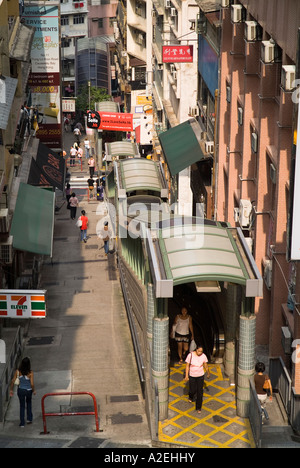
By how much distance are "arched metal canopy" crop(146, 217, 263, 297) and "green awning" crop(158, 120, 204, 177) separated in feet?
49.8

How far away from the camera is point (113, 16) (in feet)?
345

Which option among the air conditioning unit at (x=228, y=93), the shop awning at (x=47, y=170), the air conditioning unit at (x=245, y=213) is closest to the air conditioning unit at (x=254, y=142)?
the air conditioning unit at (x=245, y=213)

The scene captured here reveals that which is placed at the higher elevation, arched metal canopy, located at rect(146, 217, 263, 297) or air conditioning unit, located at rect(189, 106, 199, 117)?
air conditioning unit, located at rect(189, 106, 199, 117)

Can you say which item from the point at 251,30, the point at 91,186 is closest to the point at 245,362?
the point at 251,30

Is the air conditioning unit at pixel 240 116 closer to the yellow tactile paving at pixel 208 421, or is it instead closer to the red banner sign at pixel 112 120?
the yellow tactile paving at pixel 208 421

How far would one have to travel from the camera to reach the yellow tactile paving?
1842 cm

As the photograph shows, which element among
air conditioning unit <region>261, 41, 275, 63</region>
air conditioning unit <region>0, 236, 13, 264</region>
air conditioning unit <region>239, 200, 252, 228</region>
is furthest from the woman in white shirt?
air conditioning unit <region>0, 236, 13, 264</region>

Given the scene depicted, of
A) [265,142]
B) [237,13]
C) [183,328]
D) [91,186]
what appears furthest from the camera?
[91,186]

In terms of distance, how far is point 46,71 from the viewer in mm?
52406

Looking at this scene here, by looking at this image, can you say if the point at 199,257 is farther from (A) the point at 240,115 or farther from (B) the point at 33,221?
(B) the point at 33,221

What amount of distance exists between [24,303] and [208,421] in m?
5.84

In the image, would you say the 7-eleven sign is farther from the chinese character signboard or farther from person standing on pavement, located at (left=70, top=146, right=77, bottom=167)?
person standing on pavement, located at (left=70, top=146, right=77, bottom=167)
